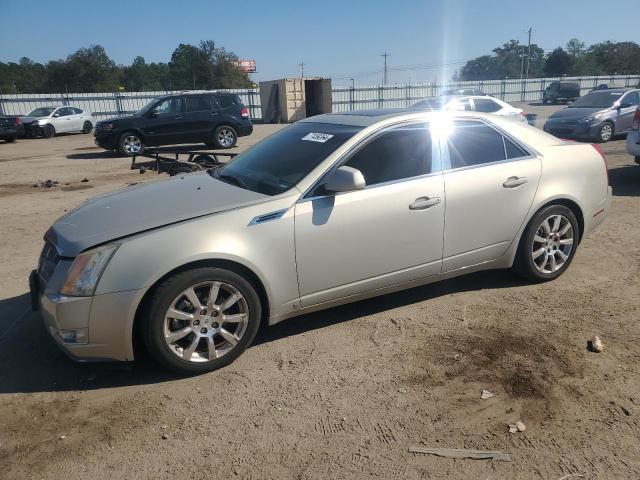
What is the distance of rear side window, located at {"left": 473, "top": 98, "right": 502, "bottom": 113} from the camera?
15.4m

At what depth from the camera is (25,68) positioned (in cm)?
7944

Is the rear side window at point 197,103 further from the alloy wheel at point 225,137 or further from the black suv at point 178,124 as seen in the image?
the alloy wheel at point 225,137

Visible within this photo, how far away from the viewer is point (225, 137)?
16.6 metres

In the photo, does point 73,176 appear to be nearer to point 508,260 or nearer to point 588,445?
point 508,260

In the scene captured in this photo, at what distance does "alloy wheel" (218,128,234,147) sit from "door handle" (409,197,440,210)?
13592mm

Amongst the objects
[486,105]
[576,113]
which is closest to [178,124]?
[486,105]

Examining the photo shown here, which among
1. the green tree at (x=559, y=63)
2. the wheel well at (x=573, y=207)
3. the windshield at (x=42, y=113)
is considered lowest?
the wheel well at (x=573, y=207)

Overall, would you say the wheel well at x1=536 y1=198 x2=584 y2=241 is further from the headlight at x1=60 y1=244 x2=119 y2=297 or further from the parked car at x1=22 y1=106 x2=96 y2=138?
the parked car at x1=22 y1=106 x2=96 y2=138

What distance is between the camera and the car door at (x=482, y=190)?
3955 millimetres

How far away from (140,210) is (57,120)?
23653mm

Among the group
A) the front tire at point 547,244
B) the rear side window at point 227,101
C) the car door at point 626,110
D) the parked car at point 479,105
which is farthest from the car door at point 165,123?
the front tire at point 547,244

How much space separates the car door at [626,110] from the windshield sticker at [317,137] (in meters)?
13.5

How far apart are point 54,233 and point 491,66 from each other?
5247 inches

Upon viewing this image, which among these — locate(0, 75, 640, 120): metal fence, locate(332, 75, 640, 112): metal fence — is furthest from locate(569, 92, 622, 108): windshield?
locate(0, 75, 640, 120): metal fence
